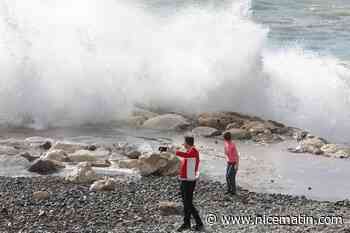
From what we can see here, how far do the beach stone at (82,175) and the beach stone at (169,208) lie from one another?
257cm

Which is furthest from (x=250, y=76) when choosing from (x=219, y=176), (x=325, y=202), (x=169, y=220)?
(x=169, y=220)

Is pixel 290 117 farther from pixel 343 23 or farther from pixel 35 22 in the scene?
pixel 343 23

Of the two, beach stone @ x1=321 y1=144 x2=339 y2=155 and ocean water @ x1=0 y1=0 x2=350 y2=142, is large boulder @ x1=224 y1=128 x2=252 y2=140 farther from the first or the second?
ocean water @ x1=0 y1=0 x2=350 y2=142

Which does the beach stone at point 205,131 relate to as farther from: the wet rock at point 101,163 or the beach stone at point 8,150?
the beach stone at point 8,150

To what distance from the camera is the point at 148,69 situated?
86.1 feet

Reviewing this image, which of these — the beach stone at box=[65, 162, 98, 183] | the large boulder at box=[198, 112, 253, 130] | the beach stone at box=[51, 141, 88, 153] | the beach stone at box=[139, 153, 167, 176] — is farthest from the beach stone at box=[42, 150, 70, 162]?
the large boulder at box=[198, 112, 253, 130]

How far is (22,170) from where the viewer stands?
52.1 feet

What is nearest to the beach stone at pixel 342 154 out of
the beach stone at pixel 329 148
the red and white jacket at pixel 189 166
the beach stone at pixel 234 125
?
the beach stone at pixel 329 148

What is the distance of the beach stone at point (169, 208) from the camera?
12.2 metres

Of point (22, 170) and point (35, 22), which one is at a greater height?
point (35, 22)

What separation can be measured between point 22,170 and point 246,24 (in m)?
13.6

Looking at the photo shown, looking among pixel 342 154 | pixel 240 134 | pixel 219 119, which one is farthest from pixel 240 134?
pixel 342 154

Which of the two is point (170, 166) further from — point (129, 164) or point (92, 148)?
point (92, 148)

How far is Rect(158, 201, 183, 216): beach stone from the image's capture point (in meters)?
12.2
